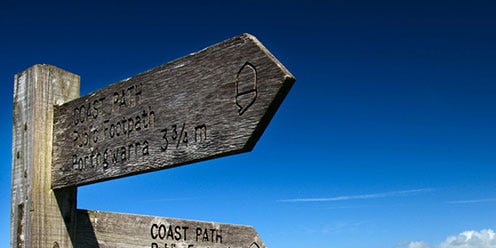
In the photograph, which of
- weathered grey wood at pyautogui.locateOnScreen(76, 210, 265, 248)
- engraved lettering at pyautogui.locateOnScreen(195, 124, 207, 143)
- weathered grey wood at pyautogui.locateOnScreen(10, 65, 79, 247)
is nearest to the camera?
engraved lettering at pyautogui.locateOnScreen(195, 124, 207, 143)

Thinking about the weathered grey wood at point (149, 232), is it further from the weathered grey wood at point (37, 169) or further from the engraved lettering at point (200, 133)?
the engraved lettering at point (200, 133)

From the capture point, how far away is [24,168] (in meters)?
3.32

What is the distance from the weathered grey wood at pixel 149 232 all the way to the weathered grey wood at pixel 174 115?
1.19ft

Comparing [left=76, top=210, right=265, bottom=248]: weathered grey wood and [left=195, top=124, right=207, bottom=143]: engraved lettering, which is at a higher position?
[left=195, top=124, right=207, bottom=143]: engraved lettering

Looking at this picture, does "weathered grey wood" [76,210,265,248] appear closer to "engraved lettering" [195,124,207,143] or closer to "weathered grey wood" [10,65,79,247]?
"weathered grey wood" [10,65,79,247]

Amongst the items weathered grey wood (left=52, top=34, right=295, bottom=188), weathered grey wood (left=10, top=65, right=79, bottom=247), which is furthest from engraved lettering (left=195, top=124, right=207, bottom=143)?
weathered grey wood (left=10, top=65, right=79, bottom=247)

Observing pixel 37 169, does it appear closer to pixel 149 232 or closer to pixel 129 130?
pixel 129 130

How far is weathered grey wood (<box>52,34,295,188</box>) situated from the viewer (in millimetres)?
2295

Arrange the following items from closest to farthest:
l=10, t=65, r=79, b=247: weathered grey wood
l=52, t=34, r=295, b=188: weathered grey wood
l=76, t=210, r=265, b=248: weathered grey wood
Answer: l=52, t=34, r=295, b=188: weathered grey wood → l=10, t=65, r=79, b=247: weathered grey wood → l=76, t=210, r=265, b=248: weathered grey wood

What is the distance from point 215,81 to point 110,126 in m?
0.84

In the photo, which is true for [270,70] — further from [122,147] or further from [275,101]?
[122,147]

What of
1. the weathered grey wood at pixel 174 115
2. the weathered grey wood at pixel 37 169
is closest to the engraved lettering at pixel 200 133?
the weathered grey wood at pixel 174 115

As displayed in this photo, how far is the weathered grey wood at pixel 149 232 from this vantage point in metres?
3.39

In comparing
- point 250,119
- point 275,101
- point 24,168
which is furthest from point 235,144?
point 24,168
